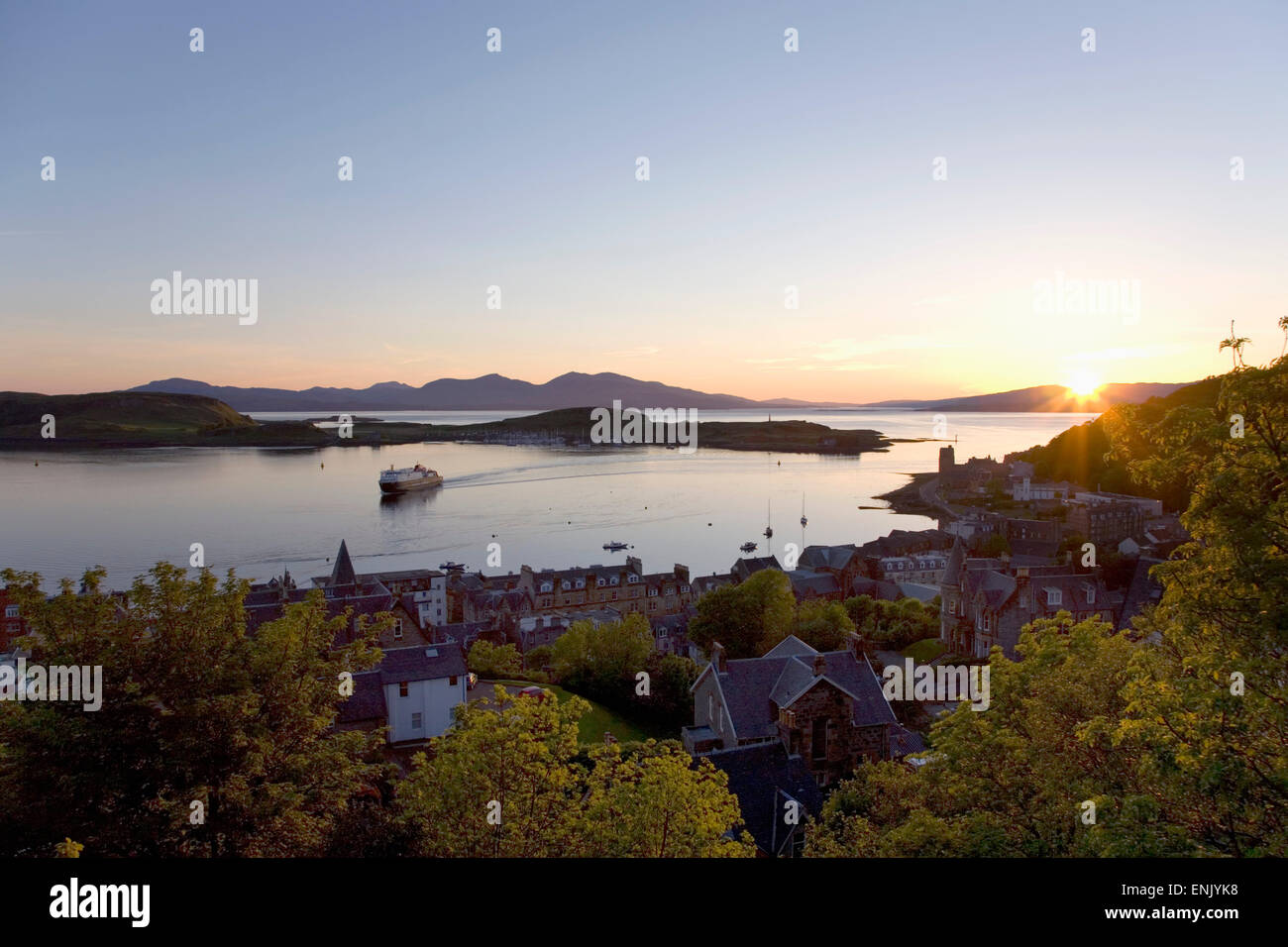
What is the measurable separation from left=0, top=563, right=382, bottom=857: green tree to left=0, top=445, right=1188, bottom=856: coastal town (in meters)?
0.87

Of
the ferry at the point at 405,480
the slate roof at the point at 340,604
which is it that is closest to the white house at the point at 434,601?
the slate roof at the point at 340,604

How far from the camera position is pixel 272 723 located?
7.07m

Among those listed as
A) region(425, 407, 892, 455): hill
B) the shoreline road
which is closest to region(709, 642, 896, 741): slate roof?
the shoreline road

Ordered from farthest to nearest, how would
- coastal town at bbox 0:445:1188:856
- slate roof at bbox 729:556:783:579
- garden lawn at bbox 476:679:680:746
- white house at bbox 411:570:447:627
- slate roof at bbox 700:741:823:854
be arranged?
slate roof at bbox 729:556:783:579 → white house at bbox 411:570:447:627 → garden lawn at bbox 476:679:680:746 → coastal town at bbox 0:445:1188:856 → slate roof at bbox 700:741:823:854

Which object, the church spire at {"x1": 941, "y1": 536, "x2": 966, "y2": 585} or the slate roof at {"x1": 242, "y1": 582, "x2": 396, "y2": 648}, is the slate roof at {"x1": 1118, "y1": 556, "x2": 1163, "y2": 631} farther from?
the slate roof at {"x1": 242, "y1": 582, "x2": 396, "y2": 648}

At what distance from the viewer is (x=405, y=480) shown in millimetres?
94750

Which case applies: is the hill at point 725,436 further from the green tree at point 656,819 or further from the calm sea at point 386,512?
the green tree at point 656,819

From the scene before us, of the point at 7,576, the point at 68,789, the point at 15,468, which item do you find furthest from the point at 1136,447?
the point at 15,468

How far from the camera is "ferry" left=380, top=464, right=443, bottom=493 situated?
305 ft

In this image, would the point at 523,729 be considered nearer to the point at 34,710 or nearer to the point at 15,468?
the point at 34,710

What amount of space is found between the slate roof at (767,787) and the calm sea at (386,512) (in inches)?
1659
